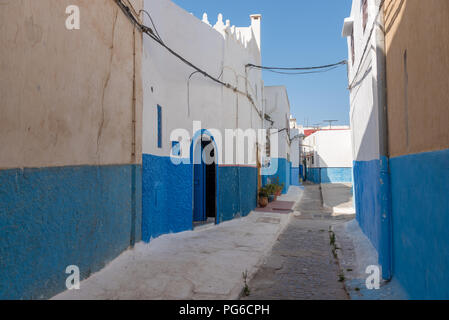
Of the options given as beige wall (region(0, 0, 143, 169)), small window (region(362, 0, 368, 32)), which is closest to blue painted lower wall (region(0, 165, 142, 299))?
beige wall (region(0, 0, 143, 169))

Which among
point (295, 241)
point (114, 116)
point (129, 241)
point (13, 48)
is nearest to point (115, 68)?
point (114, 116)

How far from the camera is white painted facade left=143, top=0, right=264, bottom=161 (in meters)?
6.99

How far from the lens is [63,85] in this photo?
3947 mm

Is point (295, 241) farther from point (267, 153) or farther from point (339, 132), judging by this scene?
point (339, 132)

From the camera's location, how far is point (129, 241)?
19.4 feet

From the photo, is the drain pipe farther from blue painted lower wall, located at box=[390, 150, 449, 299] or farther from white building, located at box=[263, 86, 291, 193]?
white building, located at box=[263, 86, 291, 193]

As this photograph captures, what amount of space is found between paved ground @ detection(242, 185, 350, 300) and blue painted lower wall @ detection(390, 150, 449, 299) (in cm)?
105

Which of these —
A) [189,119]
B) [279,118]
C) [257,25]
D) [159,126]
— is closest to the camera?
[159,126]

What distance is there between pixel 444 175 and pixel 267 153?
54.9ft

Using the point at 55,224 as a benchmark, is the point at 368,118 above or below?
above

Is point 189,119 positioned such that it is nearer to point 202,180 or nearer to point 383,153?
point 202,180

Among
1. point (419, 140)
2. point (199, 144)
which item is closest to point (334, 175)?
point (199, 144)

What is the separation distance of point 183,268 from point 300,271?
6.58ft

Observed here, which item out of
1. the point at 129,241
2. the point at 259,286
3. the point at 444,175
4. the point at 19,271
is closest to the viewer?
the point at 444,175
